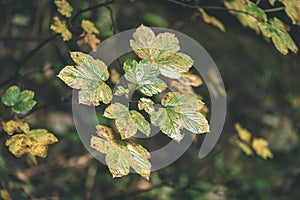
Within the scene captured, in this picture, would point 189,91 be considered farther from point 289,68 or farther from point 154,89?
point 289,68

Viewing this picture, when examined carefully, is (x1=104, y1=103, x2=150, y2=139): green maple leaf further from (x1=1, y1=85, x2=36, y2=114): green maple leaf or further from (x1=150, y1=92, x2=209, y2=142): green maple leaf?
(x1=1, y1=85, x2=36, y2=114): green maple leaf

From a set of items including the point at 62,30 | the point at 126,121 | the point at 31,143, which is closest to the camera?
the point at 126,121

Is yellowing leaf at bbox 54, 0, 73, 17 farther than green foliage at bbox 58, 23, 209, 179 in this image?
Yes

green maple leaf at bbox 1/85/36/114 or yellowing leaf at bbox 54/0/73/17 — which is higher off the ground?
yellowing leaf at bbox 54/0/73/17

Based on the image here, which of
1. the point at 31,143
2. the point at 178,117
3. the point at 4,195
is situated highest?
the point at 178,117

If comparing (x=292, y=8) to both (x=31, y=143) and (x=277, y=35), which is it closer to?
(x=277, y=35)

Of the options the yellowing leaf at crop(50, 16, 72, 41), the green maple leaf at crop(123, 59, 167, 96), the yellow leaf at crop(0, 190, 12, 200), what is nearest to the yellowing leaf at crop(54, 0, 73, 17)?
the yellowing leaf at crop(50, 16, 72, 41)

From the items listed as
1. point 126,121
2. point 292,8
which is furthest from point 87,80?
point 292,8
